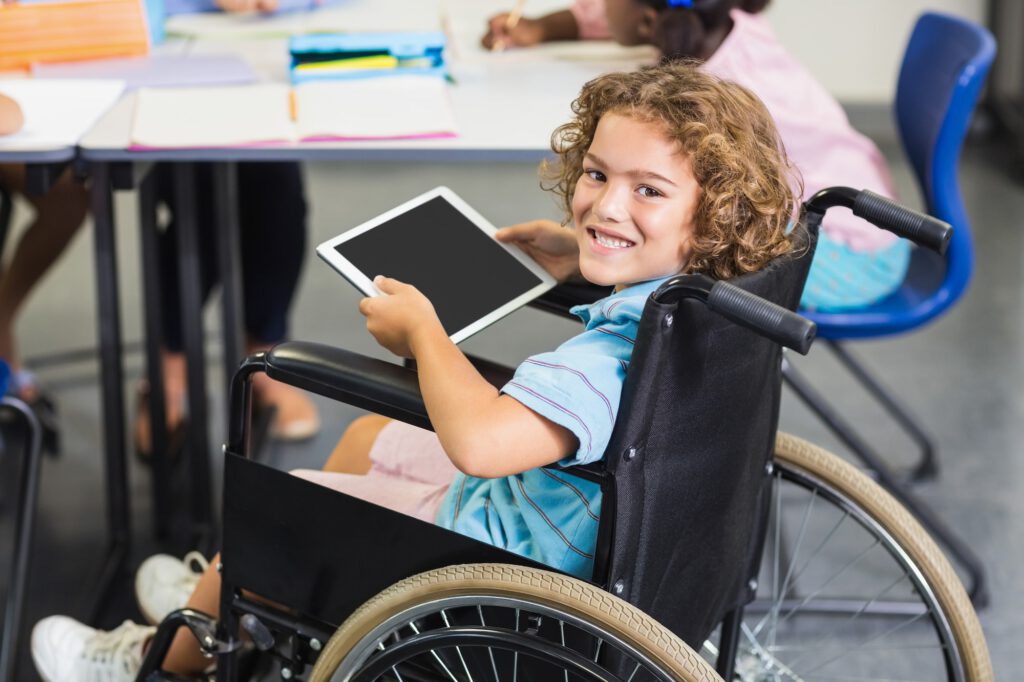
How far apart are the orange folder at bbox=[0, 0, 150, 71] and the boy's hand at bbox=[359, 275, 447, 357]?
1038 millimetres

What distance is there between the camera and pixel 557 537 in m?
1.11

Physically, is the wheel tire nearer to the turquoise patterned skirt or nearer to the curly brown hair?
the curly brown hair

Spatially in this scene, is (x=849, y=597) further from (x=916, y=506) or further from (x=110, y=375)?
(x=110, y=375)

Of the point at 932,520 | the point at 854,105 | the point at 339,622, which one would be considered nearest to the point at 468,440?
the point at 339,622

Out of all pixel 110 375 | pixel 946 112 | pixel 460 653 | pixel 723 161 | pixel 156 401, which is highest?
pixel 723 161

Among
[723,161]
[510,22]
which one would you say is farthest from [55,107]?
[723,161]

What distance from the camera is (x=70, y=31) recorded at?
1.95m

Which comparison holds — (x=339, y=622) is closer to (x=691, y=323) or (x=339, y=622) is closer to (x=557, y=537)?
(x=557, y=537)

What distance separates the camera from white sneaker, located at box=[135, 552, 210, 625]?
1.54 m

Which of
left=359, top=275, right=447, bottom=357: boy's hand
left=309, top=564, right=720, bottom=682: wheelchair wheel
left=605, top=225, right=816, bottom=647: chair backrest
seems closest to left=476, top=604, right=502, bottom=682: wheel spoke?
left=309, top=564, right=720, bottom=682: wheelchair wheel

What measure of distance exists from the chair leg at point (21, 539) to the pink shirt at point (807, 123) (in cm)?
104

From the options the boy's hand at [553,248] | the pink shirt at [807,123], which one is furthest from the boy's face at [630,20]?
the boy's hand at [553,248]

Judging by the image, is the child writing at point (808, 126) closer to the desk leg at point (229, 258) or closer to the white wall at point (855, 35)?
the desk leg at point (229, 258)

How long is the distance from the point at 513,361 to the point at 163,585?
1.19 metres
